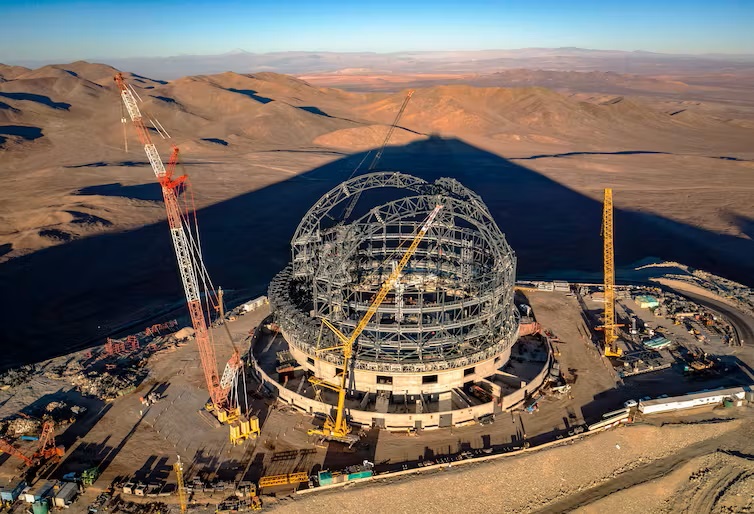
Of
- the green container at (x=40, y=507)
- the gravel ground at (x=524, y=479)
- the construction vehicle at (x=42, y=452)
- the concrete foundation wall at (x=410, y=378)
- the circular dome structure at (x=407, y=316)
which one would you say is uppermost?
the circular dome structure at (x=407, y=316)

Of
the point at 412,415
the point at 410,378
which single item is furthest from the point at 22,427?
the point at 410,378

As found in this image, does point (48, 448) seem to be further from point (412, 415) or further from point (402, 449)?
point (412, 415)

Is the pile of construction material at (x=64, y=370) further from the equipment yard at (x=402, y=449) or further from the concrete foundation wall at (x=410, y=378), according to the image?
the concrete foundation wall at (x=410, y=378)

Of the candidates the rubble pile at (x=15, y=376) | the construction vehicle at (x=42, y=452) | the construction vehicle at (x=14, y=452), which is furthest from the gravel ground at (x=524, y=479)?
the rubble pile at (x=15, y=376)

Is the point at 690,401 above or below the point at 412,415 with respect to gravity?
below

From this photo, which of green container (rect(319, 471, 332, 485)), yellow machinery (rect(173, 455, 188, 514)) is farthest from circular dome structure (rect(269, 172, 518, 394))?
yellow machinery (rect(173, 455, 188, 514))

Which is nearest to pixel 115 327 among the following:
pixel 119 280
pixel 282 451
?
pixel 119 280

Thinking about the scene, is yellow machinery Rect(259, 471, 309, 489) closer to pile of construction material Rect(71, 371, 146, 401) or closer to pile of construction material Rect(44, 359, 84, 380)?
pile of construction material Rect(71, 371, 146, 401)
